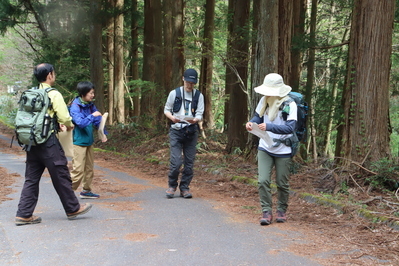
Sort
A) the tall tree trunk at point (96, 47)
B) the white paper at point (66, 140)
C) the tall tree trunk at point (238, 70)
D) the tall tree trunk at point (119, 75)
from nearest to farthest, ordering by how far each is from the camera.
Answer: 1. the white paper at point (66, 140)
2. the tall tree trunk at point (238, 70)
3. the tall tree trunk at point (96, 47)
4. the tall tree trunk at point (119, 75)

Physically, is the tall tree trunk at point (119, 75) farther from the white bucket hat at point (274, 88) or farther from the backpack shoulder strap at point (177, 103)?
the white bucket hat at point (274, 88)

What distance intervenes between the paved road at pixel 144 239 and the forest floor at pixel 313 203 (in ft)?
1.30

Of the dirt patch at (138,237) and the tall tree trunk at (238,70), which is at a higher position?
the tall tree trunk at (238,70)

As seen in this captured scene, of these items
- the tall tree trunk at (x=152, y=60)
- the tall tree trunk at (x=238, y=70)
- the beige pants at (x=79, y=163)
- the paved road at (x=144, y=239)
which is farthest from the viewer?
the tall tree trunk at (x=152, y=60)

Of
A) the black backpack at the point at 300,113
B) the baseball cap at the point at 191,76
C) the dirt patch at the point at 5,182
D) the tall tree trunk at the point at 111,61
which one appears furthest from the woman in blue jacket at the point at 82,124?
the tall tree trunk at the point at 111,61

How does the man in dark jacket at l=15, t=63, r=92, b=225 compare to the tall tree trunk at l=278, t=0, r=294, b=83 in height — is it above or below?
below

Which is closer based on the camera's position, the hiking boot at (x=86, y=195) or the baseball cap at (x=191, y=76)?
the baseball cap at (x=191, y=76)

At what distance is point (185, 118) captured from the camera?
820 cm

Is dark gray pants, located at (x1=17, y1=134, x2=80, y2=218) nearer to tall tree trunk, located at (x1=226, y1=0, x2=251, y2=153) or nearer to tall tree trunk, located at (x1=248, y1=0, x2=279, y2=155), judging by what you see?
tall tree trunk, located at (x1=248, y1=0, x2=279, y2=155)

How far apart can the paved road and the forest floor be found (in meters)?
0.40

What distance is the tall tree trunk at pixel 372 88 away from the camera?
9008mm

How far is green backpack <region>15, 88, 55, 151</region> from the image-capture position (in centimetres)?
589

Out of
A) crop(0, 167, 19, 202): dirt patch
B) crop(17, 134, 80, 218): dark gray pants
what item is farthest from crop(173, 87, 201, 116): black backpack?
crop(0, 167, 19, 202): dirt patch

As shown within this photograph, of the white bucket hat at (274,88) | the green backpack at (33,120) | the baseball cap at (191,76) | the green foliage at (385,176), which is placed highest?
the baseball cap at (191,76)
